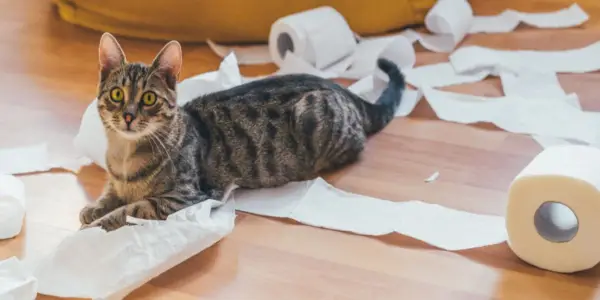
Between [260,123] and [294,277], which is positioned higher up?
[260,123]

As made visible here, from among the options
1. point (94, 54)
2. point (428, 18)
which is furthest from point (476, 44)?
point (94, 54)

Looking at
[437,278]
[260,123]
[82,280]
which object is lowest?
[437,278]

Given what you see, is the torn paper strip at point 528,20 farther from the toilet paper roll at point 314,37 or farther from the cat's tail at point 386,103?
the cat's tail at point 386,103

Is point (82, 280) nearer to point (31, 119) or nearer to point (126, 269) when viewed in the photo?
point (126, 269)

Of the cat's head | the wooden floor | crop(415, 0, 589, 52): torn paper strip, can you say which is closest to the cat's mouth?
the cat's head

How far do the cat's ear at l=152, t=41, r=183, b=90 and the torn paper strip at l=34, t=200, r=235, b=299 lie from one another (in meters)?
0.28

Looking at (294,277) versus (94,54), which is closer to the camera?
(294,277)

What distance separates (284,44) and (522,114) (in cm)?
80

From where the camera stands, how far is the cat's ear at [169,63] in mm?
1545

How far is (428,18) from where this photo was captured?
2676 millimetres

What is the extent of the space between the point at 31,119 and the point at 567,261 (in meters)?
1.49

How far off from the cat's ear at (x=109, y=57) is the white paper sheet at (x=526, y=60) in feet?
3.98

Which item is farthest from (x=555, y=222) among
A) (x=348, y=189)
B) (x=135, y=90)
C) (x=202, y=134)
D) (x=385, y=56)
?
(x=385, y=56)

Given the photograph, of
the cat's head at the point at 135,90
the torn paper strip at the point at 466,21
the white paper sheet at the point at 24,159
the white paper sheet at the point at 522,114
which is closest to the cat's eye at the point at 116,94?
the cat's head at the point at 135,90
